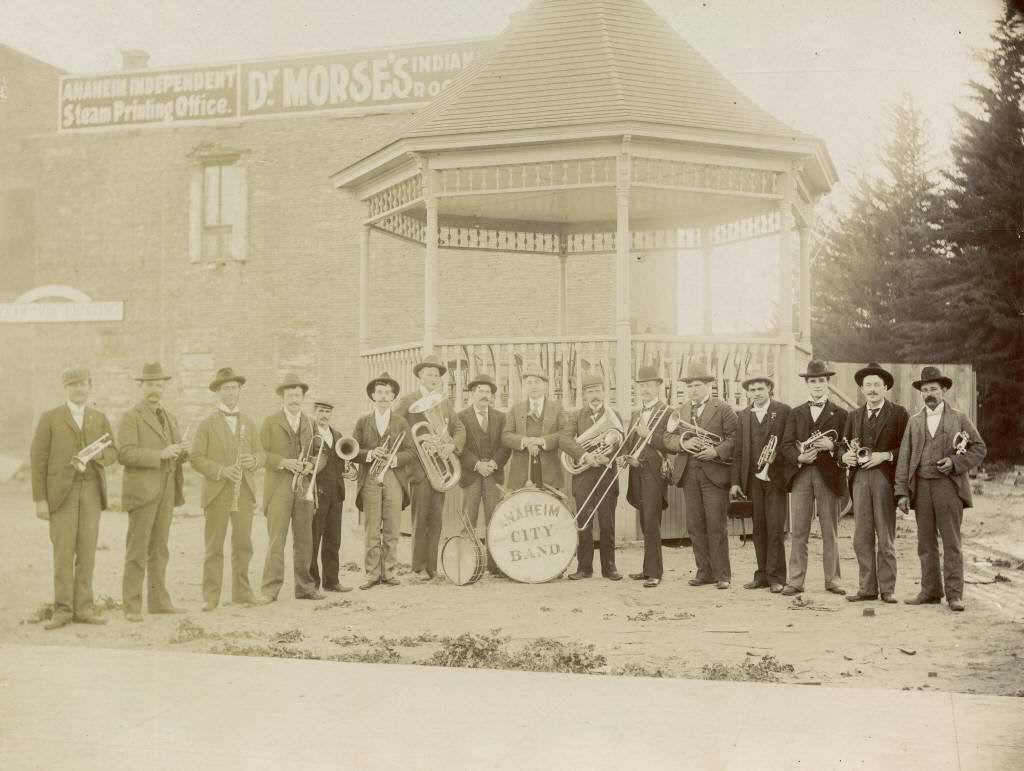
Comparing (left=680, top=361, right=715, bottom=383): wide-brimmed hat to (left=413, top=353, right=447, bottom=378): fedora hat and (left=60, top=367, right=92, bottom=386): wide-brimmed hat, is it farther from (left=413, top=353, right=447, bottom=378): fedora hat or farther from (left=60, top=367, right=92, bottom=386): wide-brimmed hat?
(left=60, top=367, right=92, bottom=386): wide-brimmed hat

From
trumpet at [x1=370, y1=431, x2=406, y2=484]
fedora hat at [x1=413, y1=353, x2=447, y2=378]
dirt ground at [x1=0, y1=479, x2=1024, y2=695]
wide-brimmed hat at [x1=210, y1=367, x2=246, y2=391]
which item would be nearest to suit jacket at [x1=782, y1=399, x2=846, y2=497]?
dirt ground at [x1=0, y1=479, x2=1024, y2=695]

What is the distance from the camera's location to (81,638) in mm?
7848

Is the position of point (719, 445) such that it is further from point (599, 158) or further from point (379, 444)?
point (599, 158)

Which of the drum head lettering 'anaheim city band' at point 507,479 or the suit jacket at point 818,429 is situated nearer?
the drum head lettering 'anaheim city band' at point 507,479

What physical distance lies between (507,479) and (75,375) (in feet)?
13.5

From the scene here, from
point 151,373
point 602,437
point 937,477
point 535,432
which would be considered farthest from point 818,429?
point 151,373

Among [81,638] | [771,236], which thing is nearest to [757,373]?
[771,236]

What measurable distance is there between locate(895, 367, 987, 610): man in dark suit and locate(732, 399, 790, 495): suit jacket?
1038 mm

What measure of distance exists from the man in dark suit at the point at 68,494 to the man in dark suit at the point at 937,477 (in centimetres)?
642

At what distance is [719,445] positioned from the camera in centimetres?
959

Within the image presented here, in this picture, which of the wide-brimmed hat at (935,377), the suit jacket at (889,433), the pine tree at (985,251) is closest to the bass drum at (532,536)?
the suit jacket at (889,433)

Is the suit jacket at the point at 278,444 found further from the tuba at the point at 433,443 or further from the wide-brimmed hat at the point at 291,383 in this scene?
the tuba at the point at 433,443

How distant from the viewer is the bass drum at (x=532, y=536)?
9.15 metres

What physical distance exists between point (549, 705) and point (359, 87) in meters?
7.60
